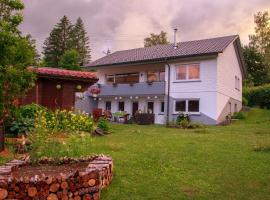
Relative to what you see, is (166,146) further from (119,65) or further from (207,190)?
(119,65)

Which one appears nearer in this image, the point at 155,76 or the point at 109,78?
the point at 155,76

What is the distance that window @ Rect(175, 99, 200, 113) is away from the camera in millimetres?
30094

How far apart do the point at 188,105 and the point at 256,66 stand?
25425 mm

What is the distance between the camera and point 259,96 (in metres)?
39.2

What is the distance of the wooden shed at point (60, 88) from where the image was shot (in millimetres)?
17938

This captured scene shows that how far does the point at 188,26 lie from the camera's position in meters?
38.6

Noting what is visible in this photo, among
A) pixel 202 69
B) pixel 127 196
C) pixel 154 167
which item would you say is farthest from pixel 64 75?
pixel 202 69

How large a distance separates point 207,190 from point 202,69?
22.7m

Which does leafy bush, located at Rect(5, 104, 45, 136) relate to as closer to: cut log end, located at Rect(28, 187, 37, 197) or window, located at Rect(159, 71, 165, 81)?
cut log end, located at Rect(28, 187, 37, 197)

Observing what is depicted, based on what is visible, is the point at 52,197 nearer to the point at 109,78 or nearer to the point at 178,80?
the point at 178,80

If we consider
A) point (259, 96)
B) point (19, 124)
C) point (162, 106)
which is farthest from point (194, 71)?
point (19, 124)

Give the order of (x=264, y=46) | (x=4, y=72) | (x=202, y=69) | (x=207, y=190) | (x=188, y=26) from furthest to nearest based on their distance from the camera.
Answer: (x=264, y=46) < (x=188, y=26) < (x=202, y=69) < (x=4, y=72) < (x=207, y=190)

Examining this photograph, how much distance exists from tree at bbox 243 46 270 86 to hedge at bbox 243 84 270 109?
33.8 feet

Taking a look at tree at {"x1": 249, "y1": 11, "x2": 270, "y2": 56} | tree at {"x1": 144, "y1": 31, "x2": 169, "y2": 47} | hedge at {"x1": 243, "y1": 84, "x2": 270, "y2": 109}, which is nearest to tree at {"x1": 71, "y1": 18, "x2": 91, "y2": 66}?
tree at {"x1": 144, "y1": 31, "x2": 169, "y2": 47}
